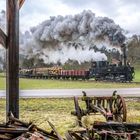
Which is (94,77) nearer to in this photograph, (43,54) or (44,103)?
(43,54)

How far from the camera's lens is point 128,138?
12.9ft

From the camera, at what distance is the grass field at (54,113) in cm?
888

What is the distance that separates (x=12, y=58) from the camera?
473 cm

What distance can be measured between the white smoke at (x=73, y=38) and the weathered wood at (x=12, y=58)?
24.9 meters

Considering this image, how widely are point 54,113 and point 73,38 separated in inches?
929

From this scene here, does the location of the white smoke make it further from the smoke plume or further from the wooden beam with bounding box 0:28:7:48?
the wooden beam with bounding box 0:28:7:48

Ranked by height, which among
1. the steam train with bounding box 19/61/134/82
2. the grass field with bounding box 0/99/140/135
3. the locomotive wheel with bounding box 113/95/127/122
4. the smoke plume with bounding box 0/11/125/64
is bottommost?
the grass field with bounding box 0/99/140/135

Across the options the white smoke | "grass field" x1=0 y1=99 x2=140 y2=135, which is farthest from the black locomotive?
"grass field" x1=0 y1=99 x2=140 y2=135

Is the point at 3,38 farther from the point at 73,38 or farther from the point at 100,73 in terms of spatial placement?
the point at 73,38

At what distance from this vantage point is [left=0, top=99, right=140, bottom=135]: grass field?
8.88 meters

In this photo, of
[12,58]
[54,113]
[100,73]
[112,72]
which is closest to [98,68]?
[100,73]

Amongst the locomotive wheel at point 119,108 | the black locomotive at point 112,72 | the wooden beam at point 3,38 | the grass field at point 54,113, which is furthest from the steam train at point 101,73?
the wooden beam at point 3,38

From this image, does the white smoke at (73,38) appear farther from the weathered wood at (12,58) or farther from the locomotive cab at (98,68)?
the weathered wood at (12,58)

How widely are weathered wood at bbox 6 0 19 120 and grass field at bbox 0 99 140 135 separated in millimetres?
3158
